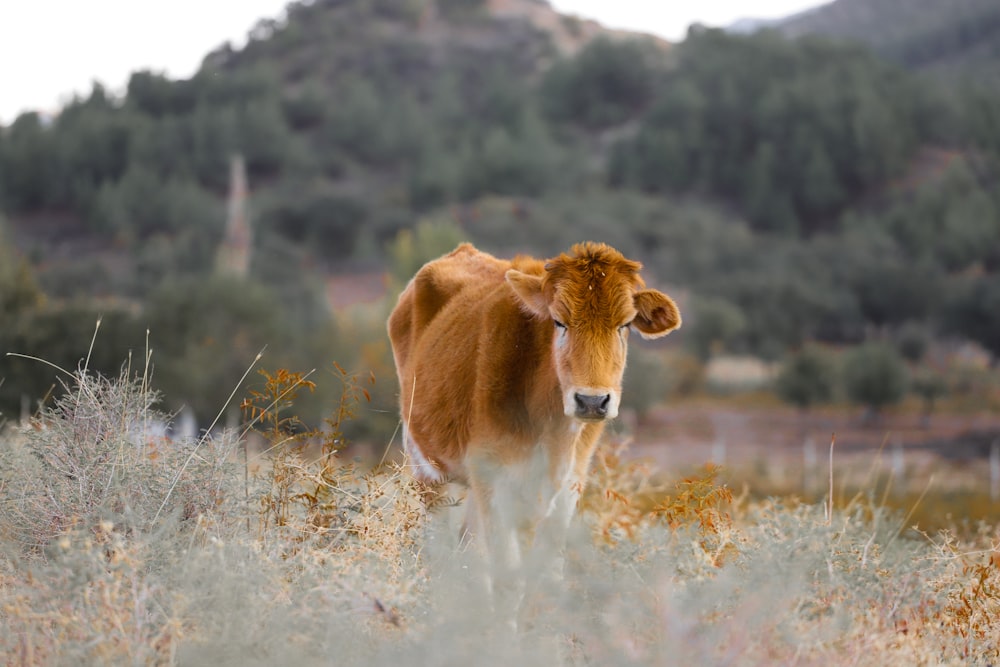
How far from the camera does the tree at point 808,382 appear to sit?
50500 millimetres

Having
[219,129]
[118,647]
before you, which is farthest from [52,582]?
[219,129]

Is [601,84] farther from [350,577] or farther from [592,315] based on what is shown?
[350,577]

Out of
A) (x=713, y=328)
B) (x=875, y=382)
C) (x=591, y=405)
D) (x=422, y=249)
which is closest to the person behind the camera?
(x=591, y=405)

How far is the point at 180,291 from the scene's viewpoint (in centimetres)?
4269

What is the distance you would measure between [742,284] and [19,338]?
166ft

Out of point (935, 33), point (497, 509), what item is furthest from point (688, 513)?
point (935, 33)

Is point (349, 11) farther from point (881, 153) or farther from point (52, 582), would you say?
point (52, 582)

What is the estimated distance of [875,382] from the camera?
48688 mm

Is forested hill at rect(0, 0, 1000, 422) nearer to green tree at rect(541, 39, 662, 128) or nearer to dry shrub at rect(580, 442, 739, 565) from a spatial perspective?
green tree at rect(541, 39, 662, 128)

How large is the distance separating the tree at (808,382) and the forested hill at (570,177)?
11078 mm

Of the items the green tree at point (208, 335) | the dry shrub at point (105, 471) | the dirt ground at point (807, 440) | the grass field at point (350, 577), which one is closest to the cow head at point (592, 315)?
the grass field at point (350, 577)

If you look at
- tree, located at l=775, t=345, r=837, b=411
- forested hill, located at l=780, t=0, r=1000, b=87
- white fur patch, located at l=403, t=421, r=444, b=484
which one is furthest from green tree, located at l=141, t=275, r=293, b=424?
forested hill, located at l=780, t=0, r=1000, b=87

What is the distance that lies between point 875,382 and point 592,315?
44.9m

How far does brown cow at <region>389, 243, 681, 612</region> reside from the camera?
253 inches
